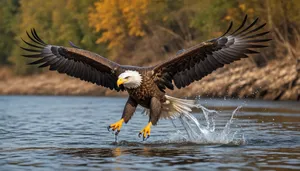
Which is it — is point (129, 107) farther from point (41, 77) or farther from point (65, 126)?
point (41, 77)

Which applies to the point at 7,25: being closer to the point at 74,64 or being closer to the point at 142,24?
the point at 142,24

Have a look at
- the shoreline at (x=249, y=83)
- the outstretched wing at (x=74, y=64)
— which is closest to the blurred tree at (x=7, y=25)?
the shoreline at (x=249, y=83)

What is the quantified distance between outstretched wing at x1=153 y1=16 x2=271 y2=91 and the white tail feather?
1.07 ft

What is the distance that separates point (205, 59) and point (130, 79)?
163cm

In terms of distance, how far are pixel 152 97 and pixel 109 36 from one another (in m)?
45.5

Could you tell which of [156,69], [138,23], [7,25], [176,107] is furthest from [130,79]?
[7,25]

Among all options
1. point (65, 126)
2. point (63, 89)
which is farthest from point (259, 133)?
point (63, 89)

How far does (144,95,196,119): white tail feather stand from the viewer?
13.1 metres

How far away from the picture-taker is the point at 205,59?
1292cm

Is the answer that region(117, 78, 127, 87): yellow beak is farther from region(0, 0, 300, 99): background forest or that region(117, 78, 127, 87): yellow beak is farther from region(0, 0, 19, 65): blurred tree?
region(0, 0, 19, 65): blurred tree

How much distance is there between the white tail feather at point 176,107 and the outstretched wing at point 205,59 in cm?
32

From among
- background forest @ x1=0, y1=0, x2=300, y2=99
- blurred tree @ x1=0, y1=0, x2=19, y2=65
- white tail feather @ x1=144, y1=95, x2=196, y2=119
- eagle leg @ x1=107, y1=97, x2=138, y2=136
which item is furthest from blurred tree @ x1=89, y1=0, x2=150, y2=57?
eagle leg @ x1=107, y1=97, x2=138, y2=136

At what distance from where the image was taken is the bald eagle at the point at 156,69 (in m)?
12.4

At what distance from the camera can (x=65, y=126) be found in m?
18.1
